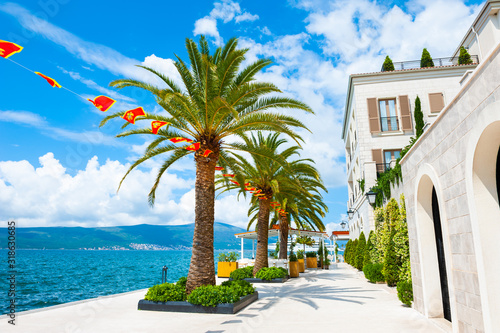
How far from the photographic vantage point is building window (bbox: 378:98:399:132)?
2511cm

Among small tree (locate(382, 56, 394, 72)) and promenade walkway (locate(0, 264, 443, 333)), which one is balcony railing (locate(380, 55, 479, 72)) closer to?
small tree (locate(382, 56, 394, 72))

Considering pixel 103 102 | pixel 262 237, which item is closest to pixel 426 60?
pixel 262 237

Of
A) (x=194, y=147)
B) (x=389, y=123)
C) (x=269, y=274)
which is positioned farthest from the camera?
(x=389, y=123)

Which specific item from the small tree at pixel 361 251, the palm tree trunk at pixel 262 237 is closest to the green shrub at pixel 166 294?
the palm tree trunk at pixel 262 237

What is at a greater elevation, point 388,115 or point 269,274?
point 388,115

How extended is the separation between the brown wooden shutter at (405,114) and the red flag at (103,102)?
2218 centimetres

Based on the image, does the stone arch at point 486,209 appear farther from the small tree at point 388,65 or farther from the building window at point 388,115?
the small tree at point 388,65

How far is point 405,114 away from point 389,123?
4.16ft

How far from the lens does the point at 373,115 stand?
25312mm

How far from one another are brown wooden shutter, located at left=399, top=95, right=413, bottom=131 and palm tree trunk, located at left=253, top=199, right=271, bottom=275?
40.0 ft

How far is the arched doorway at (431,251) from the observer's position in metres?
8.38

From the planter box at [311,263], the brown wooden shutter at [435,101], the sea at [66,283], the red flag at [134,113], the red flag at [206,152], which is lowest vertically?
the sea at [66,283]

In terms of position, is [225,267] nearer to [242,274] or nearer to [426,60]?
[242,274]

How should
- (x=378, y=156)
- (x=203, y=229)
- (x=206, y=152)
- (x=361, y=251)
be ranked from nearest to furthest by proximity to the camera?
(x=203, y=229) → (x=206, y=152) → (x=361, y=251) → (x=378, y=156)
